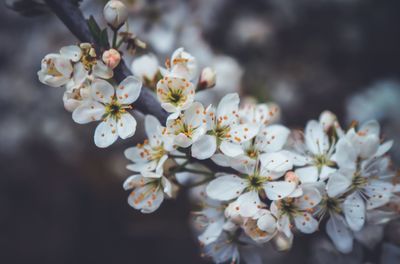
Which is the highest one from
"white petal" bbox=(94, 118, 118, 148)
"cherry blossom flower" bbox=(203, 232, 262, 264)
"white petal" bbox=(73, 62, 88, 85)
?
"white petal" bbox=(73, 62, 88, 85)

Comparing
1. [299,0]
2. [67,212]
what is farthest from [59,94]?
[299,0]

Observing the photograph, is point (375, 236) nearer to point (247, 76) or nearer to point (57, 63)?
point (57, 63)

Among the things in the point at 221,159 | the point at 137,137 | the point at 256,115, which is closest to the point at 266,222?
the point at 221,159

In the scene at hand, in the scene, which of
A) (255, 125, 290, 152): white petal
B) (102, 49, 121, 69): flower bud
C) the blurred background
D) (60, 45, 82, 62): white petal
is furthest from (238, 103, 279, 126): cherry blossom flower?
the blurred background

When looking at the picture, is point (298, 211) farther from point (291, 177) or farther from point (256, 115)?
point (256, 115)

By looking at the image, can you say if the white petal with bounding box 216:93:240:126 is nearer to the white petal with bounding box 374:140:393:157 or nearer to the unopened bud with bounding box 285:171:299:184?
the unopened bud with bounding box 285:171:299:184

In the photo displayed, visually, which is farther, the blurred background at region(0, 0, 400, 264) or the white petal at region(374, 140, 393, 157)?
the blurred background at region(0, 0, 400, 264)

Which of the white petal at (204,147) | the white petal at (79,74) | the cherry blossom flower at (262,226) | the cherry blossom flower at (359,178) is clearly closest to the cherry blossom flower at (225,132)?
the white petal at (204,147)
